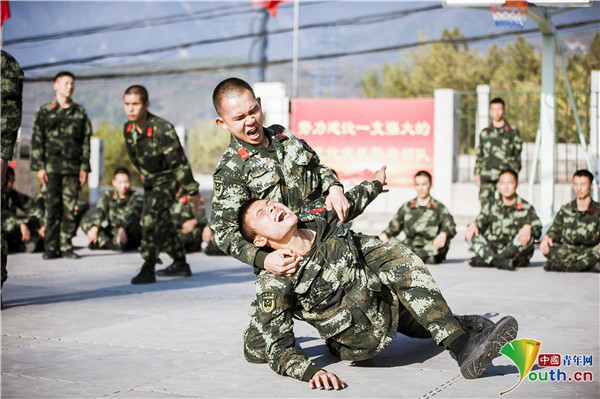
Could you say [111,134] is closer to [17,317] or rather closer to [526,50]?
[526,50]

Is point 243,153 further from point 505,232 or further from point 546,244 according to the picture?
point 505,232

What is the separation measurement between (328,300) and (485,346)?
85 centimetres

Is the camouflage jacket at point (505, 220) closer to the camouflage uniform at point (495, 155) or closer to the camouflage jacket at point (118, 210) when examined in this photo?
the camouflage uniform at point (495, 155)

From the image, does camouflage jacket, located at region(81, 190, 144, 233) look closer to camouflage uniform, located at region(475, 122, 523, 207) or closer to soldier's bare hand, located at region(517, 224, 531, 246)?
camouflage uniform, located at region(475, 122, 523, 207)

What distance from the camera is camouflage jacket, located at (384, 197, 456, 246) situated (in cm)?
1003

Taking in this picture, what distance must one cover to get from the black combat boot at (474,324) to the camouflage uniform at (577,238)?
183 inches

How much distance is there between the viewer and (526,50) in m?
52.0

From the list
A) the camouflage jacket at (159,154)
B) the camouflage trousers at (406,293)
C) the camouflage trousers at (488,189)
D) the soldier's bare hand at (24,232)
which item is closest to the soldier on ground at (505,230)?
the camouflage trousers at (488,189)

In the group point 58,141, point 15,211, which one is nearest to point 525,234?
point 58,141

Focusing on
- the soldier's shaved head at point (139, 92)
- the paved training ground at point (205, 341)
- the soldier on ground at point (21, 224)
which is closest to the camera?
the paved training ground at point (205, 341)

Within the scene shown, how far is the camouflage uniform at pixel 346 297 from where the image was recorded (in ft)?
14.1

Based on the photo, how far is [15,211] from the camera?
11344 millimetres

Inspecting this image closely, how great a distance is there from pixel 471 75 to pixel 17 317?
4662 centimetres

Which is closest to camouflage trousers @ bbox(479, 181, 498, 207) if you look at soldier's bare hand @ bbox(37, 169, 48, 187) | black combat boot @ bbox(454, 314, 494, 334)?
soldier's bare hand @ bbox(37, 169, 48, 187)
